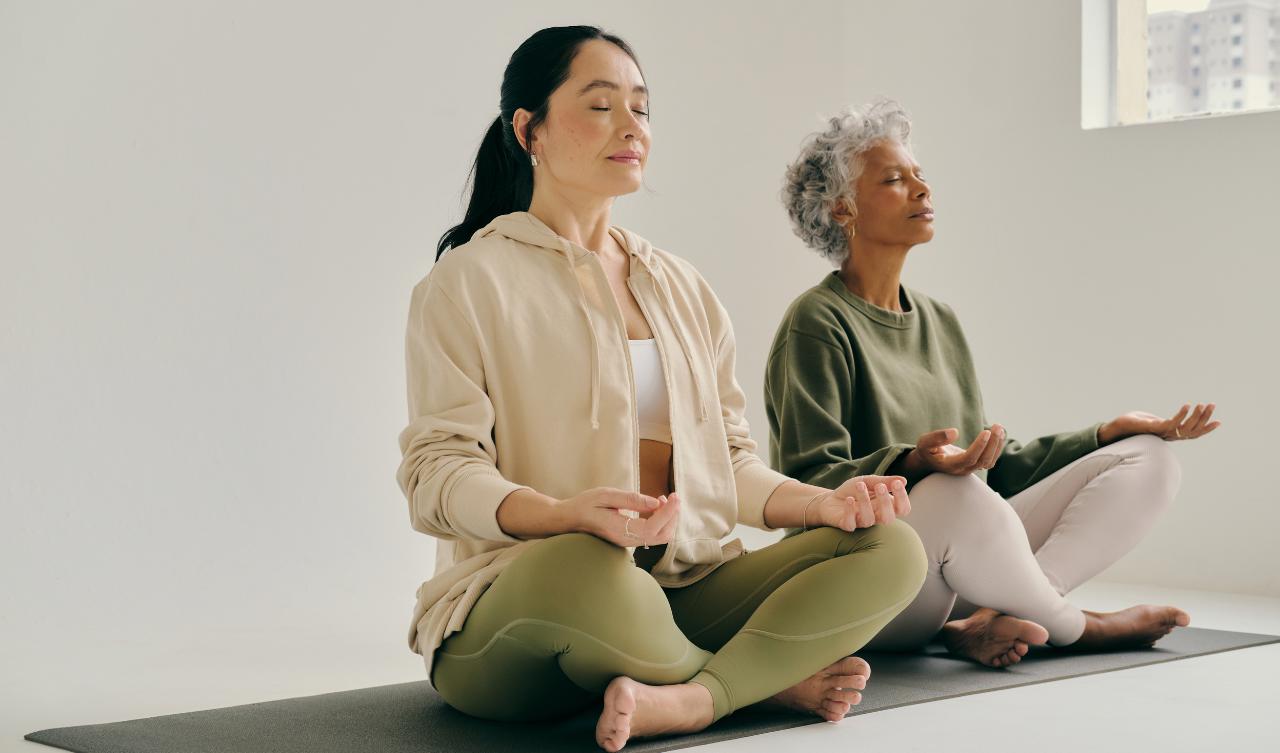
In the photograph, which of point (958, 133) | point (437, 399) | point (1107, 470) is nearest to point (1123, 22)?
point (958, 133)

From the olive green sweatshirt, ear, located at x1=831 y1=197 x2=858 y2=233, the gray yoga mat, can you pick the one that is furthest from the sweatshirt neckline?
the gray yoga mat

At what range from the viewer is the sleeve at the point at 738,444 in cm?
217

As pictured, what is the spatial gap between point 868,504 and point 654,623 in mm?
350

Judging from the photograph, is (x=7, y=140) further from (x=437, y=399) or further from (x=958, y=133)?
(x=958, y=133)

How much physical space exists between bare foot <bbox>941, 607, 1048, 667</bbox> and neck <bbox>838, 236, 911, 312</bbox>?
70 centimetres

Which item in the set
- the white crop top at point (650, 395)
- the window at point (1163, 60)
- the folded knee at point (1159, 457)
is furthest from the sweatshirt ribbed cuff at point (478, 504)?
the window at point (1163, 60)

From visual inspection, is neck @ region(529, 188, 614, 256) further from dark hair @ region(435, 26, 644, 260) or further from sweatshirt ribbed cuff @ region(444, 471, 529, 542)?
sweatshirt ribbed cuff @ region(444, 471, 529, 542)

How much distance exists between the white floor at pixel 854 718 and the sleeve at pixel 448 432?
455 millimetres

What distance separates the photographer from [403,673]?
257cm

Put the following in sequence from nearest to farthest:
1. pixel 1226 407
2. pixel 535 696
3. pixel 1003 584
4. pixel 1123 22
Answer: pixel 535 696 < pixel 1003 584 < pixel 1226 407 < pixel 1123 22

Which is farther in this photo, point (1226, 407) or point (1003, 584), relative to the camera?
point (1226, 407)

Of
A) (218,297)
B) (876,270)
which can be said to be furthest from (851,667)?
(218,297)

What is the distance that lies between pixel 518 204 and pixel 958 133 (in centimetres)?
278

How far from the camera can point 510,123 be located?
7.13ft
